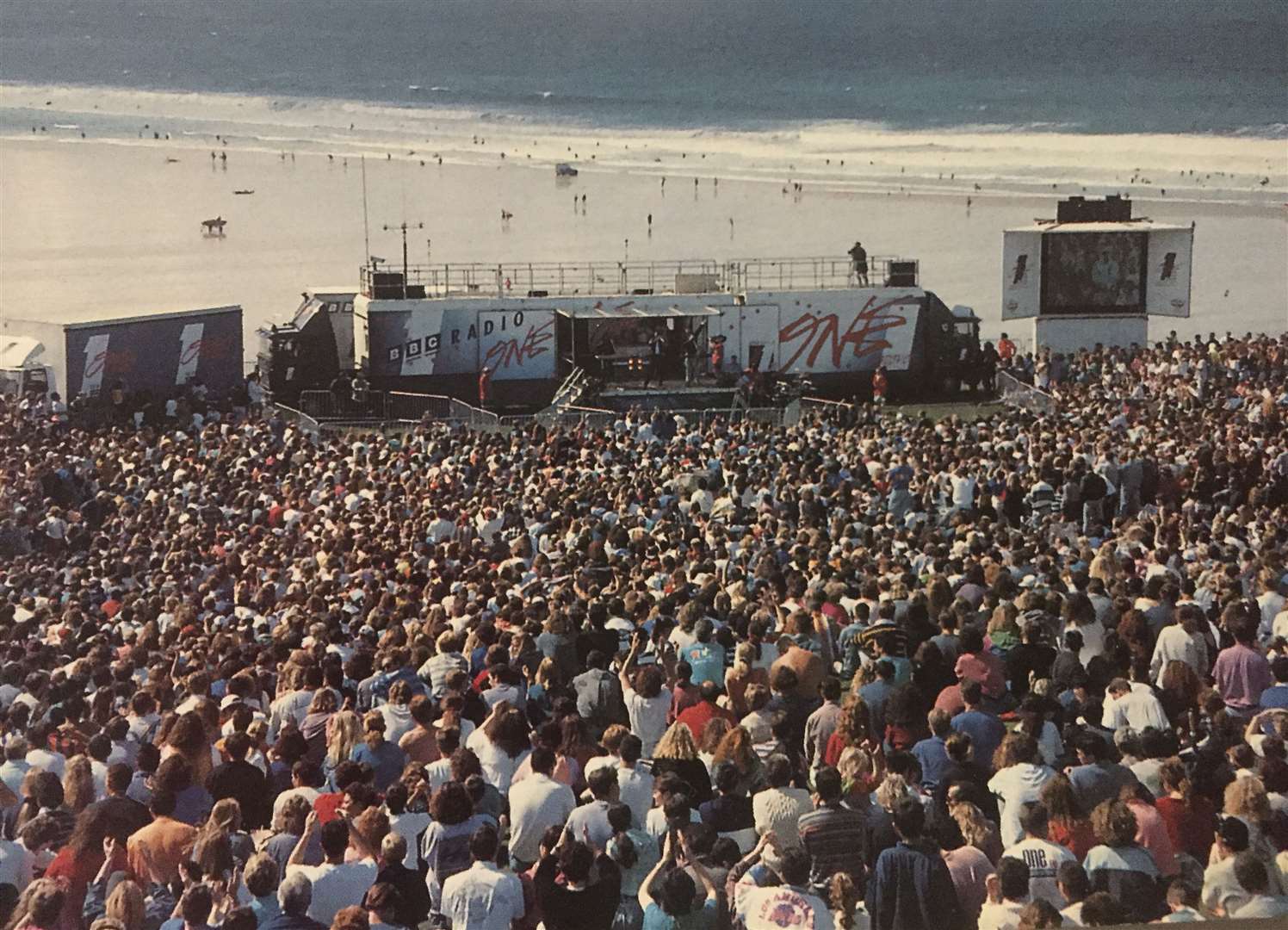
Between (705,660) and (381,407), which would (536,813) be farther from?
(381,407)

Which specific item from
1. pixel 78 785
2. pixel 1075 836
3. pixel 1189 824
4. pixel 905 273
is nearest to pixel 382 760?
pixel 78 785

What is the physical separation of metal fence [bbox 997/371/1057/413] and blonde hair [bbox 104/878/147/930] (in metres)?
16.1

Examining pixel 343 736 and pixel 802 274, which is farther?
pixel 802 274

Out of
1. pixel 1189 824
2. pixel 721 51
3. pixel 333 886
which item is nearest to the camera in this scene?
pixel 333 886

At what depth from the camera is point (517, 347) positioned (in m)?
25.8

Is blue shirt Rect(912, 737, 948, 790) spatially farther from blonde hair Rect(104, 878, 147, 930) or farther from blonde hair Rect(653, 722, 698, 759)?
blonde hair Rect(104, 878, 147, 930)

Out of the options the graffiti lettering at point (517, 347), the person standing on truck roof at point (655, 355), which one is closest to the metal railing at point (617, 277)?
the graffiti lettering at point (517, 347)

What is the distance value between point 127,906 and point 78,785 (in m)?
0.93

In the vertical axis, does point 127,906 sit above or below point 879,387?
below

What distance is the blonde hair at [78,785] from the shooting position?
24.7 feet

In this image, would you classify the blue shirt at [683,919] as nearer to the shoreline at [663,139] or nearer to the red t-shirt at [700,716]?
the red t-shirt at [700,716]

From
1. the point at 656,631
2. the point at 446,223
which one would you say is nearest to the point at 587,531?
the point at 656,631

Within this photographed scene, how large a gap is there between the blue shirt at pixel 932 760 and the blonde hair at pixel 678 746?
98 cm

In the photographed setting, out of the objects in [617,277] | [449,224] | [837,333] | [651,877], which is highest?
[449,224]
